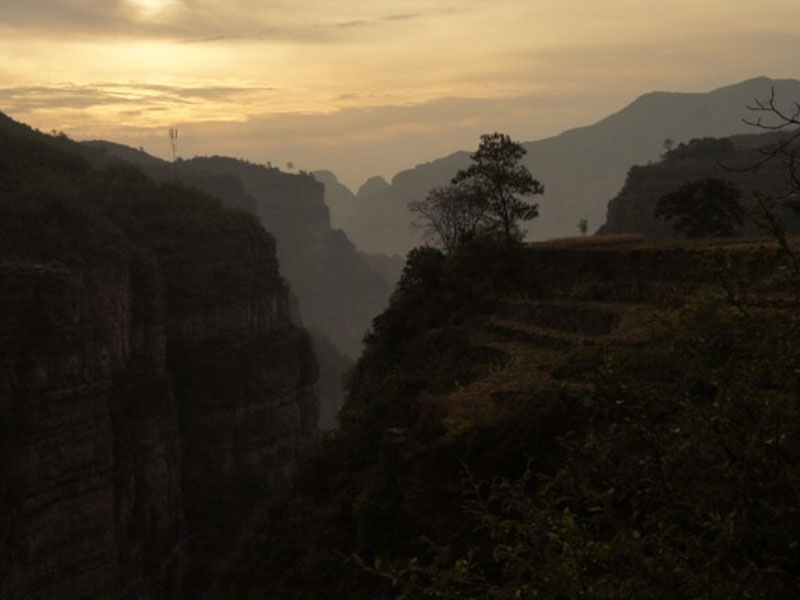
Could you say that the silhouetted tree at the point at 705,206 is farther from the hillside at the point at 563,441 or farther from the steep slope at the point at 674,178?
the steep slope at the point at 674,178

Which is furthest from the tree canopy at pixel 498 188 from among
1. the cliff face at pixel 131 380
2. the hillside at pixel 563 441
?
the cliff face at pixel 131 380

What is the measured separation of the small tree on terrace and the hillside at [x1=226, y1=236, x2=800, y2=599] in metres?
2.97

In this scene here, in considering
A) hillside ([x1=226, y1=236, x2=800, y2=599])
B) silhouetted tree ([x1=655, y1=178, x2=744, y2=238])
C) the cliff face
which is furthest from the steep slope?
A: hillside ([x1=226, y1=236, x2=800, y2=599])

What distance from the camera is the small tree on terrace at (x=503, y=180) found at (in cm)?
4156

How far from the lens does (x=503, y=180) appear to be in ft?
138

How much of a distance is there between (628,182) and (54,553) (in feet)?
248

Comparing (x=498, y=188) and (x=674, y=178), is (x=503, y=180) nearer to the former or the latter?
(x=498, y=188)

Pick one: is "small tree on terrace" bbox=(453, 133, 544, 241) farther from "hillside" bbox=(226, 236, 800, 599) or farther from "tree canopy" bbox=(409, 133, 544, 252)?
"hillside" bbox=(226, 236, 800, 599)

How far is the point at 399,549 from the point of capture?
57.5 ft

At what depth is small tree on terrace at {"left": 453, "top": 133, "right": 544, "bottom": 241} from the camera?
41562 mm

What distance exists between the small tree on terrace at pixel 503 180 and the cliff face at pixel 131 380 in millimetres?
24937

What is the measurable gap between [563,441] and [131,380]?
6171cm

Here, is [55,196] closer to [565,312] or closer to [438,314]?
[438,314]

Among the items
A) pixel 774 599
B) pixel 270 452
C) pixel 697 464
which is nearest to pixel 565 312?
pixel 697 464
